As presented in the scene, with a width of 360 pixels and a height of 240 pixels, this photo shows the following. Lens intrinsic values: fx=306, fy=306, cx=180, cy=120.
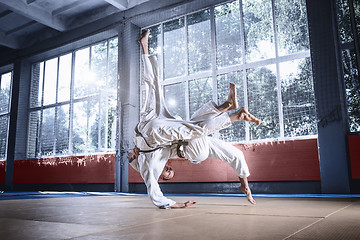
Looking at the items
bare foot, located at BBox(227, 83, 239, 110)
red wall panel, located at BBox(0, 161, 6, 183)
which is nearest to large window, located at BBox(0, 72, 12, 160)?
red wall panel, located at BBox(0, 161, 6, 183)

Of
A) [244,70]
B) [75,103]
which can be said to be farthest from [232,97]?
[75,103]

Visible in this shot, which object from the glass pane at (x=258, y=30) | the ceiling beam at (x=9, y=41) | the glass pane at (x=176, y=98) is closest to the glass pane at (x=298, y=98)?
the glass pane at (x=258, y=30)

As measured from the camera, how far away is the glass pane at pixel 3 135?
993 cm

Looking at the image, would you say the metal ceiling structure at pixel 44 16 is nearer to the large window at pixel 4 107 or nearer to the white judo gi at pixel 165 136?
the large window at pixel 4 107

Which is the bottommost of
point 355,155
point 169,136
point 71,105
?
point 355,155

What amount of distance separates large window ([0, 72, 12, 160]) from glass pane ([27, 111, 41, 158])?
1.15 m

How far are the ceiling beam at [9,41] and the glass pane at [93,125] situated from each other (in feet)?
11.8

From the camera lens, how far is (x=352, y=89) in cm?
495

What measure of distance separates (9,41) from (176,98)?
6118mm

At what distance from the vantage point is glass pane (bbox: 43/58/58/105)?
9281 mm

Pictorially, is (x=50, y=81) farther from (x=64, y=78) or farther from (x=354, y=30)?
(x=354, y=30)

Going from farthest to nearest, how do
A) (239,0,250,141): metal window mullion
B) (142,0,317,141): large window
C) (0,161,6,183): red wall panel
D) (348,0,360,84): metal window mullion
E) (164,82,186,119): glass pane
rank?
(0,161,6,183): red wall panel < (164,82,186,119): glass pane < (239,0,250,141): metal window mullion < (142,0,317,141): large window < (348,0,360,84): metal window mullion

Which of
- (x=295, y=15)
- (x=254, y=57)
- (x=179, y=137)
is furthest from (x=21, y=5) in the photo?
(x=179, y=137)

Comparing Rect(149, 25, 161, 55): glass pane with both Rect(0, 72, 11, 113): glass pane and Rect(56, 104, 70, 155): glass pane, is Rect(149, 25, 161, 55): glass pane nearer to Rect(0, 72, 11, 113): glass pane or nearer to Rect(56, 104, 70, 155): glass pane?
Rect(56, 104, 70, 155): glass pane
